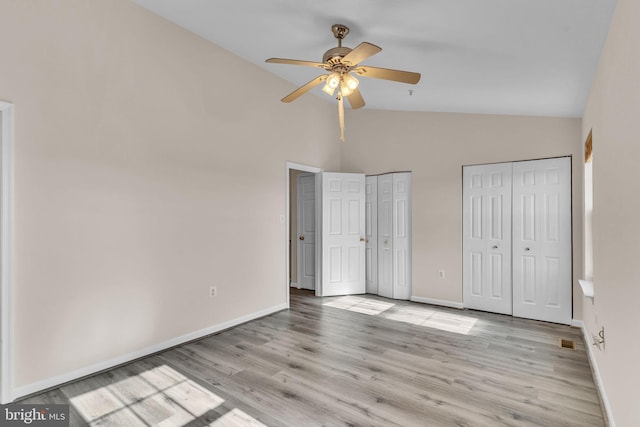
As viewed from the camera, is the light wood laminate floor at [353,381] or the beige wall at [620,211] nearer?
the beige wall at [620,211]

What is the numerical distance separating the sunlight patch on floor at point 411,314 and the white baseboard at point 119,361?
1460mm

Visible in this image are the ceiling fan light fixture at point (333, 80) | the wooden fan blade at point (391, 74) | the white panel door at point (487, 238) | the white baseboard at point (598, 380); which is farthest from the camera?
the white panel door at point (487, 238)

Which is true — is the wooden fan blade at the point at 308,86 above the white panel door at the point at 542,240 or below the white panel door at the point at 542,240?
above

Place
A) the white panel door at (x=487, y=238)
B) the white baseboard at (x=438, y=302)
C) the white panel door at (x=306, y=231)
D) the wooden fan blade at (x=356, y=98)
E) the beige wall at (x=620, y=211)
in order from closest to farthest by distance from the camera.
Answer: the beige wall at (x=620, y=211)
the wooden fan blade at (x=356, y=98)
the white panel door at (x=487, y=238)
the white baseboard at (x=438, y=302)
the white panel door at (x=306, y=231)

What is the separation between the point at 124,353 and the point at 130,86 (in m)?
2.40

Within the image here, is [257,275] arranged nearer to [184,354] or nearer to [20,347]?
[184,354]

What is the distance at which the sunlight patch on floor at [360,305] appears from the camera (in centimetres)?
475

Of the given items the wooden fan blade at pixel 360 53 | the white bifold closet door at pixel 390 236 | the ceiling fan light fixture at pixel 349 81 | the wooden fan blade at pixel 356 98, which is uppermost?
the wooden fan blade at pixel 360 53

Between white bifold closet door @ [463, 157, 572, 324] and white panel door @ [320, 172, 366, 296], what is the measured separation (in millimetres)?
1635

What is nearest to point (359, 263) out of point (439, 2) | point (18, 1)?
point (439, 2)

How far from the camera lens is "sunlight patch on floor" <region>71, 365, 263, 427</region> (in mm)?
2189

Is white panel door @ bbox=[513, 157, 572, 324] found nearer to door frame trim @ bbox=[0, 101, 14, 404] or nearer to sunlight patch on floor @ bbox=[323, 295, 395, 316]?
sunlight patch on floor @ bbox=[323, 295, 395, 316]

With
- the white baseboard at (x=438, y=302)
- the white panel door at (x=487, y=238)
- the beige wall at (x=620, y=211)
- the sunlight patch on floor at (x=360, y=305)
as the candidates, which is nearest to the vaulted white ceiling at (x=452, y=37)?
the beige wall at (x=620, y=211)

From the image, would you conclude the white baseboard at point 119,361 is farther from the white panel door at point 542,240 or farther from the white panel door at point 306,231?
the white panel door at point 542,240
